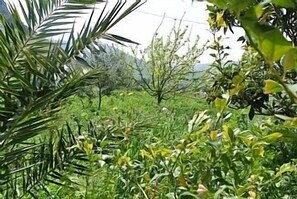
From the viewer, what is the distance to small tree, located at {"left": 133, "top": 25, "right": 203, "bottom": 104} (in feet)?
41.2

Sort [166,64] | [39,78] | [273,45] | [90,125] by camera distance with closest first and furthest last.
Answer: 1. [273,45]
2. [39,78]
3. [90,125]
4. [166,64]

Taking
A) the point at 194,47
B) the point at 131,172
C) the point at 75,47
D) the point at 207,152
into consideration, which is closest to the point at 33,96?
the point at 75,47

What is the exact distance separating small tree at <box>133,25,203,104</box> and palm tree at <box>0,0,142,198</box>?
9.64 metres

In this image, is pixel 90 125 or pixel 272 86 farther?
pixel 90 125

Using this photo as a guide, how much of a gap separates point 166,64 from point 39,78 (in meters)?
10.4

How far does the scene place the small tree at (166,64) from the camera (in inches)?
495

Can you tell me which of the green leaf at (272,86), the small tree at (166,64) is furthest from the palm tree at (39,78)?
the small tree at (166,64)

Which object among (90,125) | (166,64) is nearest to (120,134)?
(90,125)

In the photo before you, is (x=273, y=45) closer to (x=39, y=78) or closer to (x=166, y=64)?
(x=39, y=78)

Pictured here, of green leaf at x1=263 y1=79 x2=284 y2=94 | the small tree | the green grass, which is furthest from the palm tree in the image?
the small tree

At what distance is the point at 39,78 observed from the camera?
98.8 inches

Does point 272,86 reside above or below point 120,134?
above

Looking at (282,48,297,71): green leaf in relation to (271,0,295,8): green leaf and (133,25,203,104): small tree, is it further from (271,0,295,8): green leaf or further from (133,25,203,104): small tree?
(133,25,203,104): small tree

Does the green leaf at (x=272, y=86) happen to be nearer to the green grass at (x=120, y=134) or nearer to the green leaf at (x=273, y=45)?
the green leaf at (x=273, y=45)
